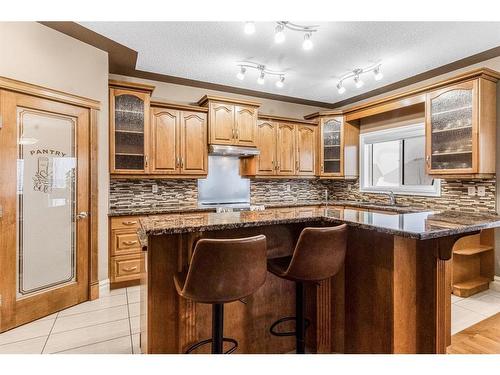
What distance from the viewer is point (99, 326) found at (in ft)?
8.44

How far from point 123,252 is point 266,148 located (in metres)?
2.65

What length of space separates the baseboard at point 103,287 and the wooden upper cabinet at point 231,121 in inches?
88.3

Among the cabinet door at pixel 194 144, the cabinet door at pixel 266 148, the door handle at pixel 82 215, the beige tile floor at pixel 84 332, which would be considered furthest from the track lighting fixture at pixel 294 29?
the beige tile floor at pixel 84 332

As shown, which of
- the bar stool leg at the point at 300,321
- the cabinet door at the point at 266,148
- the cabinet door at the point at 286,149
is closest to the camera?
the bar stool leg at the point at 300,321

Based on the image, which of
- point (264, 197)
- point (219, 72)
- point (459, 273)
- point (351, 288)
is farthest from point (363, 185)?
point (351, 288)

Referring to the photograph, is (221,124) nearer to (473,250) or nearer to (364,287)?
(364,287)

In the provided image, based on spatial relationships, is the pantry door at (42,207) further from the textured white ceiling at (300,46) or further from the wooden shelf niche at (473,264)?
the wooden shelf niche at (473,264)

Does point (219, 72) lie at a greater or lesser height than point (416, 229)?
greater

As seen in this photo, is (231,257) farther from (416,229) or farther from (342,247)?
(416,229)

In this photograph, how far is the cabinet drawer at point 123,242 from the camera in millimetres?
3436
